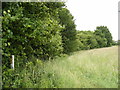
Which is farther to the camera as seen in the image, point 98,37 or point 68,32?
point 98,37

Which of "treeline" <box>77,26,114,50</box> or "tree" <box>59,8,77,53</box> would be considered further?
"treeline" <box>77,26,114,50</box>

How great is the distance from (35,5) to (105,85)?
114 inches

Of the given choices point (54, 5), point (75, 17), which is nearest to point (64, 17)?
point (75, 17)

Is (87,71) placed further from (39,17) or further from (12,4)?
(12,4)

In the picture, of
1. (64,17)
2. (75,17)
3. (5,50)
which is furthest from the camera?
(75,17)

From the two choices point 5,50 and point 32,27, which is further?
point 32,27

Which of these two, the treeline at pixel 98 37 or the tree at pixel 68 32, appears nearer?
the tree at pixel 68 32

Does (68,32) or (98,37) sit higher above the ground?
(98,37)

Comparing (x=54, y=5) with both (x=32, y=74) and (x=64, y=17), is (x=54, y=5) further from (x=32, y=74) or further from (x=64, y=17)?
(x=64, y=17)

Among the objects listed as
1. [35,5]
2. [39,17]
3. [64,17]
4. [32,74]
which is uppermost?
[64,17]

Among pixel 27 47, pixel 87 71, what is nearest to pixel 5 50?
pixel 27 47

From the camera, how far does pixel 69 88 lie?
2.60 meters

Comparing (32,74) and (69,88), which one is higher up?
(32,74)

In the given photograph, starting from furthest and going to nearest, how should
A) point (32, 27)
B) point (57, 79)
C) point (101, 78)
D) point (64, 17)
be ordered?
1. point (64, 17)
2. point (101, 78)
3. point (57, 79)
4. point (32, 27)
